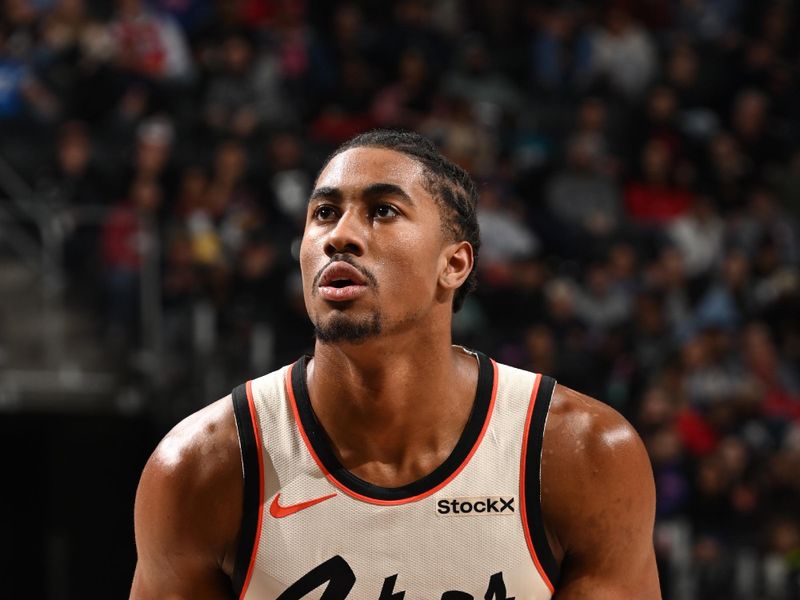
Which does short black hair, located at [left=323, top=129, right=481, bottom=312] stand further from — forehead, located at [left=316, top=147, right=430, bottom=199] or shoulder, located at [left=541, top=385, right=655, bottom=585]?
shoulder, located at [left=541, top=385, right=655, bottom=585]

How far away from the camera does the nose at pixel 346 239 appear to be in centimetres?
308

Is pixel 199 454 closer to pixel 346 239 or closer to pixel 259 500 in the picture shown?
pixel 259 500

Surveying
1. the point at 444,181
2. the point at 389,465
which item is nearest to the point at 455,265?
the point at 444,181

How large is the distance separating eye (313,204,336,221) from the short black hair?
17 cm

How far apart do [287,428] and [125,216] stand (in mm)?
5370

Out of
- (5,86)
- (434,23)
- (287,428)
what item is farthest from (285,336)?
(287,428)

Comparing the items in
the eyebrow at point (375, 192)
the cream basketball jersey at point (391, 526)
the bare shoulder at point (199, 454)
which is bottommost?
the cream basketball jersey at point (391, 526)

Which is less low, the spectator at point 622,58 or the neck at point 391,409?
the spectator at point 622,58

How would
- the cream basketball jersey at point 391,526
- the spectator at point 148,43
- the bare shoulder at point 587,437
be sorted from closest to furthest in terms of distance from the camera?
the cream basketball jersey at point 391,526 < the bare shoulder at point 587,437 < the spectator at point 148,43

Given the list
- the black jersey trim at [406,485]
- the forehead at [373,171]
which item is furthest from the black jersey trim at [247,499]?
the forehead at [373,171]

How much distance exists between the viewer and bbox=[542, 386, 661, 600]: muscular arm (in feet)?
10.6

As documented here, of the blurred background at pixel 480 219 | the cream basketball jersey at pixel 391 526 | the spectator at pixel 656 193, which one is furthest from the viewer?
the spectator at pixel 656 193

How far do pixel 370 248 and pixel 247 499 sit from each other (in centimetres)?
69

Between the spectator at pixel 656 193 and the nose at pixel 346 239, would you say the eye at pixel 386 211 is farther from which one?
the spectator at pixel 656 193
